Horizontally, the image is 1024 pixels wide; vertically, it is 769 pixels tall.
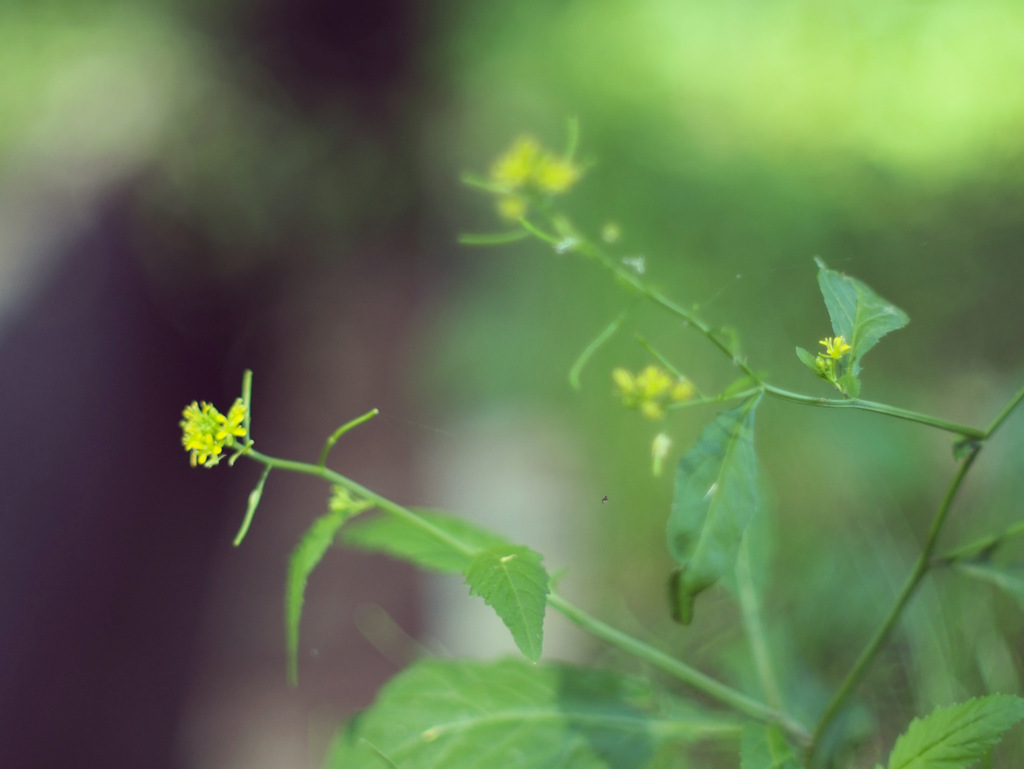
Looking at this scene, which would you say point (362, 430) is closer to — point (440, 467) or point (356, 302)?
point (440, 467)

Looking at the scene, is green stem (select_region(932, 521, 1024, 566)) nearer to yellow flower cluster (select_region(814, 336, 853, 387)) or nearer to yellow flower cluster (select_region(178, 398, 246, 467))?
yellow flower cluster (select_region(814, 336, 853, 387))

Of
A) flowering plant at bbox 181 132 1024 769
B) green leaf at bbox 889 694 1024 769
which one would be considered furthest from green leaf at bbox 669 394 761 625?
green leaf at bbox 889 694 1024 769

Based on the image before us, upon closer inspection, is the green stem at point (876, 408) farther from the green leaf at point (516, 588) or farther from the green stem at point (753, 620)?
the green stem at point (753, 620)

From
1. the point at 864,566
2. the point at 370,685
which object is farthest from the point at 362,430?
the point at 864,566

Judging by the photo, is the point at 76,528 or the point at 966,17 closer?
the point at 966,17

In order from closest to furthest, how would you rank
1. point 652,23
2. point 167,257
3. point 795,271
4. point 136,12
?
point 795,271
point 652,23
point 167,257
point 136,12

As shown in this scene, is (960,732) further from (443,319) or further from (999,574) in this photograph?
(443,319)
